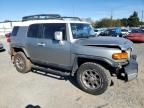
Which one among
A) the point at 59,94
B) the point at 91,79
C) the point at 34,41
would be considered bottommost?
the point at 59,94

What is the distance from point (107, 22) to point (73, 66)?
234 feet

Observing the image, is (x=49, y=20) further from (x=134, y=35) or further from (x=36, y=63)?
(x=134, y=35)

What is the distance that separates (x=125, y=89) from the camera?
6219 millimetres

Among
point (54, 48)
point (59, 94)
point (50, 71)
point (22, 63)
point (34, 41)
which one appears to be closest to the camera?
point (59, 94)

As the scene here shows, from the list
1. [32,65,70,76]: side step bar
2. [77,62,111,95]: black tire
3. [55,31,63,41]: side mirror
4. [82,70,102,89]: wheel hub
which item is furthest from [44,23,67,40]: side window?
[82,70,102,89]: wheel hub

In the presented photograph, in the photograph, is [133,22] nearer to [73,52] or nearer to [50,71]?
[50,71]

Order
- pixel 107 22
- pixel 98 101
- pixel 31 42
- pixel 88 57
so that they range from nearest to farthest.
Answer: pixel 98 101, pixel 88 57, pixel 31 42, pixel 107 22

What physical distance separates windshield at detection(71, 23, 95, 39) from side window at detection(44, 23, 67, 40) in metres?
0.28

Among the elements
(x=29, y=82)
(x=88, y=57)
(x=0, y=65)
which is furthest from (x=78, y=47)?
(x=0, y=65)

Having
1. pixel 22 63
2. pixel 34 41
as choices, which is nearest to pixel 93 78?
pixel 34 41

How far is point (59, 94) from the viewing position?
236 inches

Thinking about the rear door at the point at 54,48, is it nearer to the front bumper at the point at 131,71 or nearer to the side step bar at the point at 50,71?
the side step bar at the point at 50,71

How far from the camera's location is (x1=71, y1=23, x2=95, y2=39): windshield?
21.9ft

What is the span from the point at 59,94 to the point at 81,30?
219 centimetres
